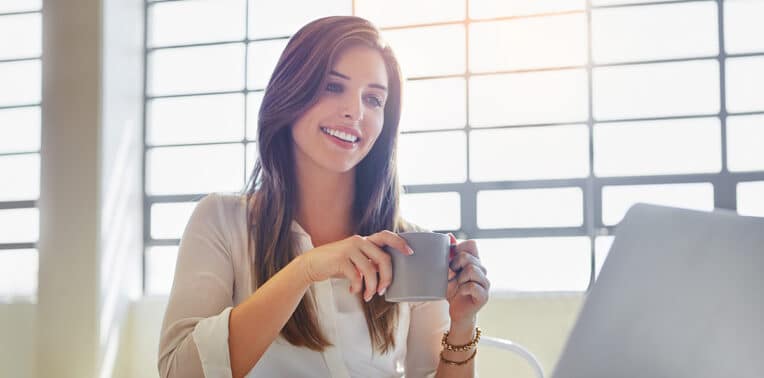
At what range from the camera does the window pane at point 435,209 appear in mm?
3576

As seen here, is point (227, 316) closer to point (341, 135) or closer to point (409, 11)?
point (341, 135)

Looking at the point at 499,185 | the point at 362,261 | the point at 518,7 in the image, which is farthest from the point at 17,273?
the point at 362,261

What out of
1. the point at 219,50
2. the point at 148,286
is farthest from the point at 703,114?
the point at 148,286

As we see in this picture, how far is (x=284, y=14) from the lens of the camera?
3.90 metres

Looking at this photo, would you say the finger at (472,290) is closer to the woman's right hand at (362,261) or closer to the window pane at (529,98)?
the woman's right hand at (362,261)

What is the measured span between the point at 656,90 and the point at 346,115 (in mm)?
2384

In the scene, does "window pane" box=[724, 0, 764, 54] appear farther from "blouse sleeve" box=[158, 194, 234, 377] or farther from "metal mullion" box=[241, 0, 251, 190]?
"blouse sleeve" box=[158, 194, 234, 377]

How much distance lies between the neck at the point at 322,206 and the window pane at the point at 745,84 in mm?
2387

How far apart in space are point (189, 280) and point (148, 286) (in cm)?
284

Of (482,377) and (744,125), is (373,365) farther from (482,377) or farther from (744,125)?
(744,125)

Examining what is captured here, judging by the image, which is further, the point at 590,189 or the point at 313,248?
the point at 590,189

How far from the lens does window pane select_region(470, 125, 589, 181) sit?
11.3ft

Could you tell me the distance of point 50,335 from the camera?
146 inches

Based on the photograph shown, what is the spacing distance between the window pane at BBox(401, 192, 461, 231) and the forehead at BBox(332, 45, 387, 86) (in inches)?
83.8
